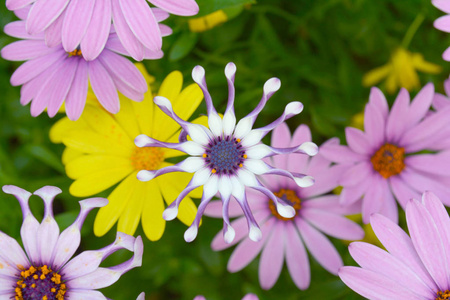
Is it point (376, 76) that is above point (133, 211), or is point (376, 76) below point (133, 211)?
above

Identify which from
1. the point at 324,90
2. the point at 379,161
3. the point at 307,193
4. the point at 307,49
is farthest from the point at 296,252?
the point at 307,49

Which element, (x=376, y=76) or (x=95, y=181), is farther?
(x=376, y=76)

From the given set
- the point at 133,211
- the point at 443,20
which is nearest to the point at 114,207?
the point at 133,211

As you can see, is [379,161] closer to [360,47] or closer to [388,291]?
[388,291]

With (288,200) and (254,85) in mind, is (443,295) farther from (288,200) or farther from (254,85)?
(254,85)

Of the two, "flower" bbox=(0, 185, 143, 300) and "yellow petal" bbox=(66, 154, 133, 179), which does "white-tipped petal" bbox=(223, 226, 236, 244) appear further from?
"yellow petal" bbox=(66, 154, 133, 179)

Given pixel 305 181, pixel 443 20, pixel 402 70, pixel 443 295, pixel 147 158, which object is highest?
pixel 402 70

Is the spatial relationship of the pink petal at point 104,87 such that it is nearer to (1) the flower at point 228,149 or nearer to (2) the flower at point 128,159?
(2) the flower at point 128,159
